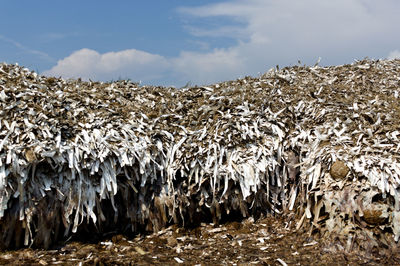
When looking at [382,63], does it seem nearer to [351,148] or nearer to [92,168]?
[351,148]

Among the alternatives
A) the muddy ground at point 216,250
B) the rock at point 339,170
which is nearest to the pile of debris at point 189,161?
the rock at point 339,170

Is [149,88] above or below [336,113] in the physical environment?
above

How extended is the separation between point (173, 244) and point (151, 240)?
0.32m

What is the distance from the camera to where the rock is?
15.9 feet

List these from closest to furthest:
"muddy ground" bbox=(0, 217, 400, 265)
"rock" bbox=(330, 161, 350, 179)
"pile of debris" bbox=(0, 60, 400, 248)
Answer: "muddy ground" bbox=(0, 217, 400, 265) < "pile of debris" bbox=(0, 60, 400, 248) < "rock" bbox=(330, 161, 350, 179)

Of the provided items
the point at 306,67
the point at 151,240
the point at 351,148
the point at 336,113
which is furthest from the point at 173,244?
the point at 306,67

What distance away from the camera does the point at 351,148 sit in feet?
16.7

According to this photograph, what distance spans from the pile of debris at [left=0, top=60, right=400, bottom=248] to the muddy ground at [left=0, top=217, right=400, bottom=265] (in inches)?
6.3

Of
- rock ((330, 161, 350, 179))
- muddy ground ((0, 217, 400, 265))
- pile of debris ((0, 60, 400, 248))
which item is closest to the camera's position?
muddy ground ((0, 217, 400, 265))

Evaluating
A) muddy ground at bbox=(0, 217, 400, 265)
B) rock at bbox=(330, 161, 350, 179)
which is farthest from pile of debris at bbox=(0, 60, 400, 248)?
muddy ground at bbox=(0, 217, 400, 265)

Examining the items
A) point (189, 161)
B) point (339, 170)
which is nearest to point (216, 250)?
point (189, 161)

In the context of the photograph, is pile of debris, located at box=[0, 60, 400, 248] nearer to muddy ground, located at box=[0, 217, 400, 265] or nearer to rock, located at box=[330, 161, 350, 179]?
rock, located at box=[330, 161, 350, 179]

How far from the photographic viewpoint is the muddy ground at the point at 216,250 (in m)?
4.48

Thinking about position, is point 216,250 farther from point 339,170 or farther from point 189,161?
point 339,170
